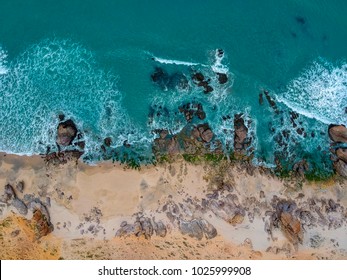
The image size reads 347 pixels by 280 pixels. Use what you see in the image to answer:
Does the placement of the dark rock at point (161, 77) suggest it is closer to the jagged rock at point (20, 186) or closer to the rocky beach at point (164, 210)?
the rocky beach at point (164, 210)

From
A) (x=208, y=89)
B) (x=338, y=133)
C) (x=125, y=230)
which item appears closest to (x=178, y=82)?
(x=208, y=89)

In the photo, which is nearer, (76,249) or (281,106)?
(76,249)

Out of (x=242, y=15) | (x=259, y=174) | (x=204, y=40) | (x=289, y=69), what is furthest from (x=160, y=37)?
(x=259, y=174)

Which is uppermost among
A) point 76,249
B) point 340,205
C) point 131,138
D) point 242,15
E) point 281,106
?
point 242,15

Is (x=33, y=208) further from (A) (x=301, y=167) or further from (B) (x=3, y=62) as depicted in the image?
(A) (x=301, y=167)

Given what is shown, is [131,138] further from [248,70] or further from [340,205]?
[340,205]
